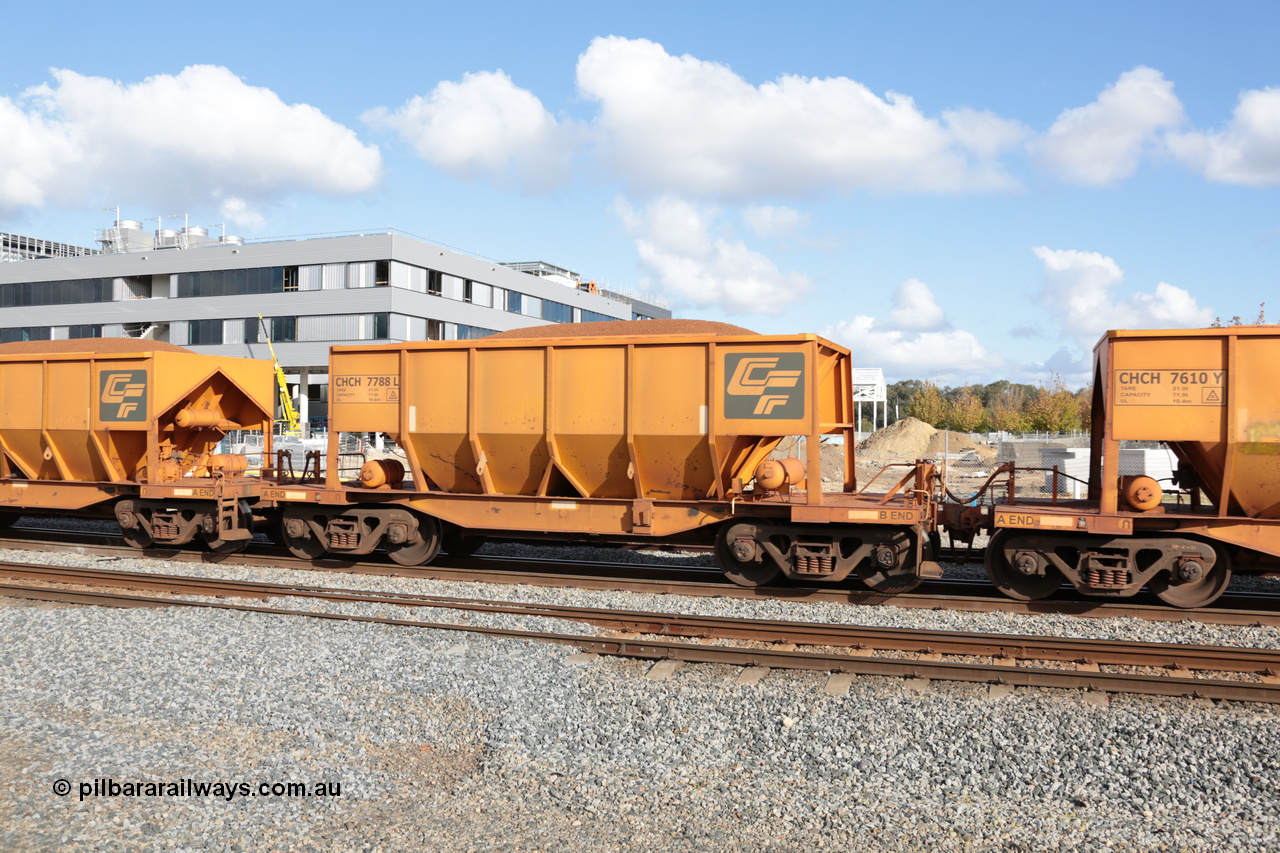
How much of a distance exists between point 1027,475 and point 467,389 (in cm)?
2799

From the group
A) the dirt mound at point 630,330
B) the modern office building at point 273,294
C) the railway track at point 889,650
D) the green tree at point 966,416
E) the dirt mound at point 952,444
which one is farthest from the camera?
the green tree at point 966,416

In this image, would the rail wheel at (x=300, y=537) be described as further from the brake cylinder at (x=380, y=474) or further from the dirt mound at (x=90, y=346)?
the dirt mound at (x=90, y=346)

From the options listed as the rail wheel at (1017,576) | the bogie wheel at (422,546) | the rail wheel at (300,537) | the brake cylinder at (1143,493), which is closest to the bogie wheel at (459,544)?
the bogie wheel at (422,546)

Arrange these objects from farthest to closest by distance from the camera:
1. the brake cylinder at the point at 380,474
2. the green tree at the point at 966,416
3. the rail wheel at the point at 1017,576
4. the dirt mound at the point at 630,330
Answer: the green tree at the point at 966,416 < the brake cylinder at the point at 380,474 < the dirt mound at the point at 630,330 < the rail wheel at the point at 1017,576

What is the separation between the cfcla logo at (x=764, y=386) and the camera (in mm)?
10367

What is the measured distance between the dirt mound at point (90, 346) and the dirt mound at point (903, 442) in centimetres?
4569

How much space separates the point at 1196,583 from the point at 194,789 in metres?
10.3

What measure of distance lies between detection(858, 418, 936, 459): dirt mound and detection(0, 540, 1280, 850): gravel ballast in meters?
47.5

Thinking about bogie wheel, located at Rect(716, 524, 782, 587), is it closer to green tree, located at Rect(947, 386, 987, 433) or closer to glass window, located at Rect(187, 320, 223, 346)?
glass window, located at Rect(187, 320, 223, 346)

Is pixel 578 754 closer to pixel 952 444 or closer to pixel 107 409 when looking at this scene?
pixel 107 409

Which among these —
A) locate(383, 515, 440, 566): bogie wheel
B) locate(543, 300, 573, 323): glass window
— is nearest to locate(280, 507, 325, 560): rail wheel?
locate(383, 515, 440, 566): bogie wheel

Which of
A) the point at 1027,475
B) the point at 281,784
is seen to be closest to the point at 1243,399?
the point at 281,784

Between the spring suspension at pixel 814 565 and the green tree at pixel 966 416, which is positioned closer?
the spring suspension at pixel 814 565

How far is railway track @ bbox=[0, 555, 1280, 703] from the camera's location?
7141 mm
